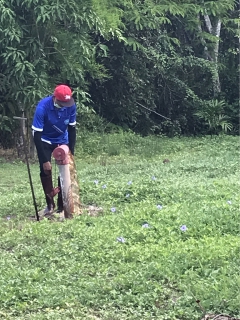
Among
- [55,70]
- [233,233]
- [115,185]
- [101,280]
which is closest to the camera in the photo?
[101,280]

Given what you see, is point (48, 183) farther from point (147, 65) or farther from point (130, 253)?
point (147, 65)

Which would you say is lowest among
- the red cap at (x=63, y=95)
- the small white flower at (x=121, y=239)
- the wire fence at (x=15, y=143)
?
the wire fence at (x=15, y=143)

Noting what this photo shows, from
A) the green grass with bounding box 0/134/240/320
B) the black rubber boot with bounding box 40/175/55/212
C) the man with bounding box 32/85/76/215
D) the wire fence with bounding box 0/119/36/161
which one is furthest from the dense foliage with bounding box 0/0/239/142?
the black rubber boot with bounding box 40/175/55/212

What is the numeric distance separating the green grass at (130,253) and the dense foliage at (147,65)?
372 centimetres

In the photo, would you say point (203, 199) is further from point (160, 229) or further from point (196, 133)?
point (196, 133)

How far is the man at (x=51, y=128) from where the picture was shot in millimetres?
6621

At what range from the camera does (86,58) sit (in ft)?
37.0

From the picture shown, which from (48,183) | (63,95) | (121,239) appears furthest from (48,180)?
(121,239)

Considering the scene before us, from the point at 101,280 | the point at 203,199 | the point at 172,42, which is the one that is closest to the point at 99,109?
the point at 172,42

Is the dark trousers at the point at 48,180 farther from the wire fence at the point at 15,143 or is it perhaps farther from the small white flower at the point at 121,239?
the wire fence at the point at 15,143

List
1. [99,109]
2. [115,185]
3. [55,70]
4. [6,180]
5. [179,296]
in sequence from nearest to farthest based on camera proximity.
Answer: [179,296]
[115,185]
[6,180]
[55,70]
[99,109]

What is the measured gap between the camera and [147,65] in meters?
15.5

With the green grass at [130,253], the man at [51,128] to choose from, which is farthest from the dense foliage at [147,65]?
the man at [51,128]

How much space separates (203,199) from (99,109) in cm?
892
